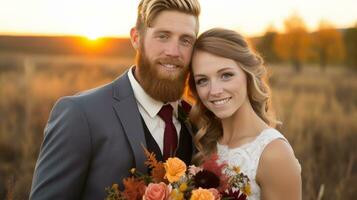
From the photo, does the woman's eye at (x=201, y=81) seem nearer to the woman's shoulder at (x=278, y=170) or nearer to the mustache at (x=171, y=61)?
the mustache at (x=171, y=61)

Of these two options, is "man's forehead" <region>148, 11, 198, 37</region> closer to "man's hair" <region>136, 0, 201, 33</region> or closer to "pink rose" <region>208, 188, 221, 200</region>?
"man's hair" <region>136, 0, 201, 33</region>

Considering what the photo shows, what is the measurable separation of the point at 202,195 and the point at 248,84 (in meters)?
1.33

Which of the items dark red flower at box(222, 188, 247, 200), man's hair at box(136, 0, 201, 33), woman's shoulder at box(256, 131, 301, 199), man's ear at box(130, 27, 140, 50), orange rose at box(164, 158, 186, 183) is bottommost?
woman's shoulder at box(256, 131, 301, 199)

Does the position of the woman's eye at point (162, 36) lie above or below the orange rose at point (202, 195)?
above

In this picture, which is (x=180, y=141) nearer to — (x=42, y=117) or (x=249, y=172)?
(x=249, y=172)

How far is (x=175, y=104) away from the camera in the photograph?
358 centimetres

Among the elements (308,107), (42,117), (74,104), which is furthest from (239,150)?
(308,107)

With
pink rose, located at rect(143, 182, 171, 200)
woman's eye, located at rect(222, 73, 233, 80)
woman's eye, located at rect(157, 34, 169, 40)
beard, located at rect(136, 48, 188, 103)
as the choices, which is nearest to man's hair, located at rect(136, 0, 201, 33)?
woman's eye, located at rect(157, 34, 169, 40)

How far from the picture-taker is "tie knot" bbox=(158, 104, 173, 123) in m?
3.39

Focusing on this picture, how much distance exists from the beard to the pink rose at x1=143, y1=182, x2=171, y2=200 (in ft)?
3.34

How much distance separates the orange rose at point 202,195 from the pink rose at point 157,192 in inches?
5.0

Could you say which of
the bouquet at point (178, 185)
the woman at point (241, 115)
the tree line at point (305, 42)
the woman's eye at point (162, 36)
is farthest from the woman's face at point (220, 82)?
the tree line at point (305, 42)

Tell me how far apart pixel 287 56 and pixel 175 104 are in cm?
4983

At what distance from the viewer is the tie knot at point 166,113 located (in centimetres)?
339
